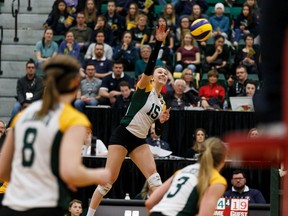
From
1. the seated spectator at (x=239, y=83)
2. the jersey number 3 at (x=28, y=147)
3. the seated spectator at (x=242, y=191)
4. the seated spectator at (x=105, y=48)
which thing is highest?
the seated spectator at (x=105, y=48)

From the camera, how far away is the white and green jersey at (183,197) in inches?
272

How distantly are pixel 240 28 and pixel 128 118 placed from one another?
341 inches

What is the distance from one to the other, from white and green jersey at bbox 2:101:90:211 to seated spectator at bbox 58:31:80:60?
1246cm

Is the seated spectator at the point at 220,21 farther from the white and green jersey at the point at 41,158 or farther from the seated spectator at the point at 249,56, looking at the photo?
the white and green jersey at the point at 41,158

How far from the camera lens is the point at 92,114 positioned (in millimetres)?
15602

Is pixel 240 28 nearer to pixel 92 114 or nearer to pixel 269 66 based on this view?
pixel 92 114

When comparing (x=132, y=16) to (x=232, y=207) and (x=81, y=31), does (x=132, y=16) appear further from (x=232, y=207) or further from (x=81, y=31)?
(x=232, y=207)

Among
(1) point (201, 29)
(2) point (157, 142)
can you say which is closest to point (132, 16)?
(2) point (157, 142)

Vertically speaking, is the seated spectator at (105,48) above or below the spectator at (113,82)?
above

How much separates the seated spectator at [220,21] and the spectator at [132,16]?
1.69 meters

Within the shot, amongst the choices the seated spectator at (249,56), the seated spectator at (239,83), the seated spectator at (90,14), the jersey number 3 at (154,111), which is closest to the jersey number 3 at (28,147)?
the jersey number 3 at (154,111)

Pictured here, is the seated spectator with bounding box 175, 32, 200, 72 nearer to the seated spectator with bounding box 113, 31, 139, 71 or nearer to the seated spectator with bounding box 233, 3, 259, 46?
the seated spectator with bounding box 113, 31, 139, 71

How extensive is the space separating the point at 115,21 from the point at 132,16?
1.58 feet

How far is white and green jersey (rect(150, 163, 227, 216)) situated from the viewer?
22.7ft
